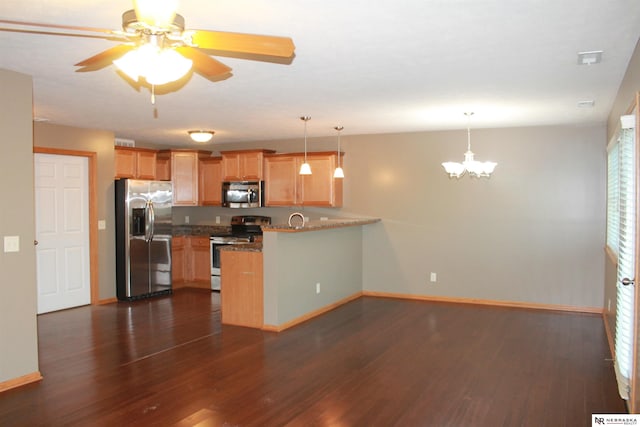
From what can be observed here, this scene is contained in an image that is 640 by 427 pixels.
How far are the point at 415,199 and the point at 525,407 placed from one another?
4034 millimetres

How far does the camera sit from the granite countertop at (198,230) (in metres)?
8.39

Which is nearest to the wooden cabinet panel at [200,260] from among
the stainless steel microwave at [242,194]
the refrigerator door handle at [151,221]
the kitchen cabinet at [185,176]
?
the kitchen cabinet at [185,176]

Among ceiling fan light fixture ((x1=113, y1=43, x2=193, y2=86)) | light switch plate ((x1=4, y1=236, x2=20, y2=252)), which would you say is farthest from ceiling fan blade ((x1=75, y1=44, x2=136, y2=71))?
light switch plate ((x1=4, y1=236, x2=20, y2=252))

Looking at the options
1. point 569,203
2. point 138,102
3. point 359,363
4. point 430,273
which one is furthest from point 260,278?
point 569,203

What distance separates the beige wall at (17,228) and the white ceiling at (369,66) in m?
0.27

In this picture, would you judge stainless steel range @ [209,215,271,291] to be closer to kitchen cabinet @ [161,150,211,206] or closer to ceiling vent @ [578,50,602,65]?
kitchen cabinet @ [161,150,211,206]

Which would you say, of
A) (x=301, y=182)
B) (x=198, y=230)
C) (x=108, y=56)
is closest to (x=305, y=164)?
(x=301, y=182)

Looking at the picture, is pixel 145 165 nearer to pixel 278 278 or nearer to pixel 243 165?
pixel 243 165

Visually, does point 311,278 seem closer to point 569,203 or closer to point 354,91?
point 354,91

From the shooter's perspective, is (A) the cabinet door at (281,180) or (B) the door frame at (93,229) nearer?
(B) the door frame at (93,229)

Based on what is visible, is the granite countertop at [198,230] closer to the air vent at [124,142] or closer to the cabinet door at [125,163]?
the cabinet door at [125,163]

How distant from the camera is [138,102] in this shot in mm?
4949

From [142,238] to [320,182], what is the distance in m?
2.70

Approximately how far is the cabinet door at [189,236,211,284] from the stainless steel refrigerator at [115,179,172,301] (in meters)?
0.67
